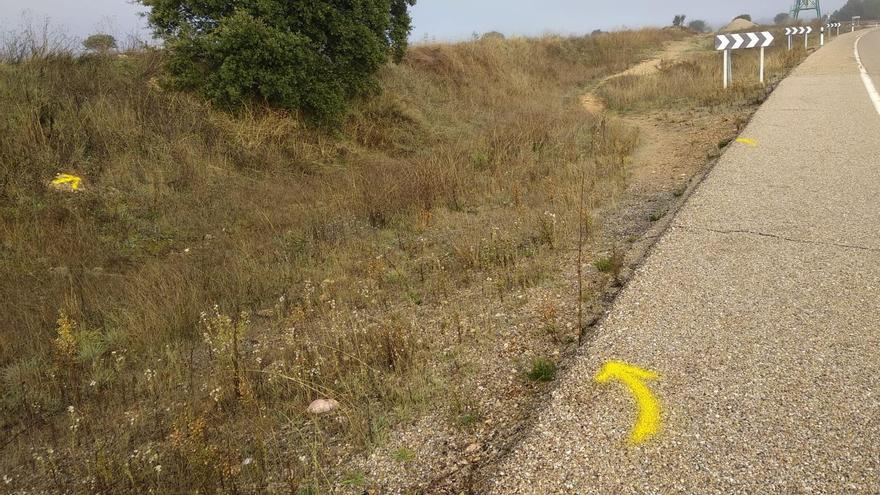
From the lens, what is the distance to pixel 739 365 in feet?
10.6

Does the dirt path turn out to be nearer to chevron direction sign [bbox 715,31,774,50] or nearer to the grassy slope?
chevron direction sign [bbox 715,31,774,50]

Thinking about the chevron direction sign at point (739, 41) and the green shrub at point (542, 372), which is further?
the chevron direction sign at point (739, 41)

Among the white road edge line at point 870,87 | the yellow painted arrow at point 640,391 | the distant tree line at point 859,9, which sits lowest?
the yellow painted arrow at point 640,391

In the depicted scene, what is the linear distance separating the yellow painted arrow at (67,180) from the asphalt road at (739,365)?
25.2 feet

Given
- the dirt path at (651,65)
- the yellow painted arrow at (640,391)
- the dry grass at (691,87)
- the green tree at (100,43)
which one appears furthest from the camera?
the dirt path at (651,65)

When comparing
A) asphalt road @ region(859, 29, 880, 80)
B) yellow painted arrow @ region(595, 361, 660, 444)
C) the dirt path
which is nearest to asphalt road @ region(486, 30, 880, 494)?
yellow painted arrow @ region(595, 361, 660, 444)

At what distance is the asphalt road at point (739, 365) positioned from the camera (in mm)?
2520

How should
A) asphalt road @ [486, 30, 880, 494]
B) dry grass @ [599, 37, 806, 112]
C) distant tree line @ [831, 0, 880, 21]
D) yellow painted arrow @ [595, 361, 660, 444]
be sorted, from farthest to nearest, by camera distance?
distant tree line @ [831, 0, 880, 21] < dry grass @ [599, 37, 806, 112] < yellow painted arrow @ [595, 361, 660, 444] < asphalt road @ [486, 30, 880, 494]

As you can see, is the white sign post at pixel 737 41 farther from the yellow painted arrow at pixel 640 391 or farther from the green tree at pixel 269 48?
the yellow painted arrow at pixel 640 391

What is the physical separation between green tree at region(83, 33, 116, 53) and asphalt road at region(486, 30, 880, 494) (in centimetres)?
1106

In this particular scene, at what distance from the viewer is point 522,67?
22.5 meters

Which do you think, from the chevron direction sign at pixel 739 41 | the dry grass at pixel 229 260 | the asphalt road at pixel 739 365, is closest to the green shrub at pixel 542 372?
the asphalt road at pixel 739 365

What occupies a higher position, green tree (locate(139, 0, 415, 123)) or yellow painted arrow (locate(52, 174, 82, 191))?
green tree (locate(139, 0, 415, 123))

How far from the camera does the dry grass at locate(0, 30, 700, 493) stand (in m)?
3.57
